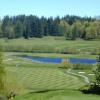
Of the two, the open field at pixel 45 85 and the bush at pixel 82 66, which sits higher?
the open field at pixel 45 85

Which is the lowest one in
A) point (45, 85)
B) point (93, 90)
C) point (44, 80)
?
point (44, 80)

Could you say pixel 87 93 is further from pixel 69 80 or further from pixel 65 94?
pixel 69 80

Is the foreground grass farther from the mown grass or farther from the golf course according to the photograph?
the mown grass

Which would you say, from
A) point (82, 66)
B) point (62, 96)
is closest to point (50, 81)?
point (82, 66)

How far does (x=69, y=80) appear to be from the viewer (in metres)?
68.9

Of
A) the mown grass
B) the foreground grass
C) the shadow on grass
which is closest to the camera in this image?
the foreground grass

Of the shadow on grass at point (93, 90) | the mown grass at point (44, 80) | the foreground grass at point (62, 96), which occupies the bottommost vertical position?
the mown grass at point (44, 80)

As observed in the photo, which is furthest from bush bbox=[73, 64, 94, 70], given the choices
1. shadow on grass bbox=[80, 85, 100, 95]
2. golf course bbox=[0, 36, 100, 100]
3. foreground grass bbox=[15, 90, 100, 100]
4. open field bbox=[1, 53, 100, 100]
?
foreground grass bbox=[15, 90, 100, 100]

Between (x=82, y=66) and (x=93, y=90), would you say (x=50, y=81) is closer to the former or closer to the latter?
(x=82, y=66)

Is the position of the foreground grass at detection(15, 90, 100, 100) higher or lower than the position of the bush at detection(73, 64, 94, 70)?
higher

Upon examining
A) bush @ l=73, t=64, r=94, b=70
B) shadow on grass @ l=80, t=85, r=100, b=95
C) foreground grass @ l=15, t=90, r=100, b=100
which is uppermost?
foreground grass @ l=15, t=90, r=100, b=100

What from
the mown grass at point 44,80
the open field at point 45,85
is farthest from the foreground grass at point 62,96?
the mown grass at point 44,80

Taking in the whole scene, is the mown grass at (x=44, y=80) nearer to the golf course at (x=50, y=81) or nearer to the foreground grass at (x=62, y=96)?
the golf course at (x=50, y=81)

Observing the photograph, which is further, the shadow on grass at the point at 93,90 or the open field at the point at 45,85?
the shadow on grass at the point at 93,90
